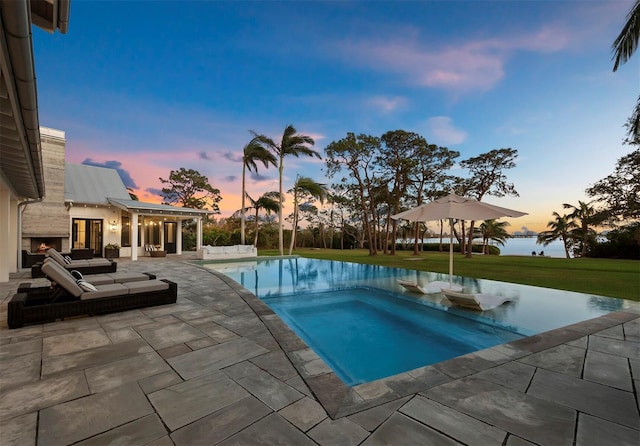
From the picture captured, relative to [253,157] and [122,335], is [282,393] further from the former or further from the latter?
[253,157]

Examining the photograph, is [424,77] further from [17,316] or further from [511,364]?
[17,316]

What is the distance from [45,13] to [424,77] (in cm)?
1149

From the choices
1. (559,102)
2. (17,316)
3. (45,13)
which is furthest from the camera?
(559,102)

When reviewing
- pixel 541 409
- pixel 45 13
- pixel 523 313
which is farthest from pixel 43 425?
pixel 523 313

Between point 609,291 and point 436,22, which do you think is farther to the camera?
point 436,22

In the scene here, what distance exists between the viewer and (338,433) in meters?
1.79

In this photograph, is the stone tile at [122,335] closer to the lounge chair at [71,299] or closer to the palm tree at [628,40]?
the lounge chair at [71,299]

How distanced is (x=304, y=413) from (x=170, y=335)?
95.1 inches

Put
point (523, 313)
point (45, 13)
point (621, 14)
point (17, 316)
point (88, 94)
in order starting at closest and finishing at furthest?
point (45, 13), point (17, 316), point (523, 313), point (621, 14), point (88, 94)

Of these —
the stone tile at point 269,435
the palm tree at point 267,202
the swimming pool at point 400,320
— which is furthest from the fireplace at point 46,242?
the stone tile at point 269,435

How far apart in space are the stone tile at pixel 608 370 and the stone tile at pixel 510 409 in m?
0.88

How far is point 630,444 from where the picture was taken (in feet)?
A: 5.58

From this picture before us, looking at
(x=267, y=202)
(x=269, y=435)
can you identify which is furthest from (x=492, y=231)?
(x=269, y=435)

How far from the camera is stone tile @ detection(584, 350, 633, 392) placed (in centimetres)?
251
